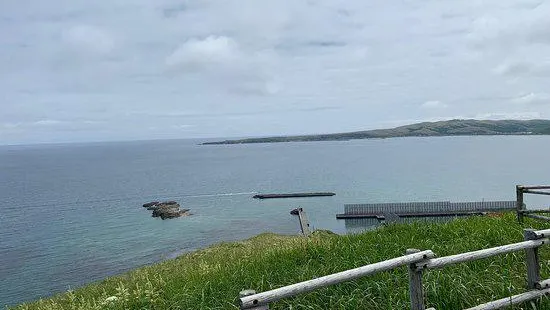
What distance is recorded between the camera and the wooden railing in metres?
4.43

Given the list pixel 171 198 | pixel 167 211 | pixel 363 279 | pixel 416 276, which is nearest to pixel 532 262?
pixel 416 276

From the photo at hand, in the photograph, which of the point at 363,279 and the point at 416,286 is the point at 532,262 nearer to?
the point at 416,286

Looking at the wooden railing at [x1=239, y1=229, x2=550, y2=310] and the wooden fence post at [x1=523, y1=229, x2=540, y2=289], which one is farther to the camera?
the wooden fence post at [x1=523, y1=229, x2=540, y2=289]

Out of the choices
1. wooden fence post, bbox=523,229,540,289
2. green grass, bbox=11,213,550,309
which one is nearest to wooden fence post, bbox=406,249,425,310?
green grass, bbox=11,213,550,309

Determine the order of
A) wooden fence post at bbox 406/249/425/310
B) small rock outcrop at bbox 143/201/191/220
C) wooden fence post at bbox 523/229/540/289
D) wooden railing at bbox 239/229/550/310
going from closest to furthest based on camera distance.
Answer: wooden railing at bbox 239/229/550/310 < wooden fence post at bbox 406/249/425/310 < wooden fence post at bbox 523/229/540/289 < small rock outcrop at bbox 143/201/191/220

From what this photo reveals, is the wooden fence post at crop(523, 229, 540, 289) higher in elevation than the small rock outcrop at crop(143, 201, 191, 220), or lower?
higher

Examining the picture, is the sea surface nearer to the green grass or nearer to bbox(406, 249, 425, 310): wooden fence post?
the green grass

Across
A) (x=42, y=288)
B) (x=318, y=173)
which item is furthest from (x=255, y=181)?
(x=42, y=288)

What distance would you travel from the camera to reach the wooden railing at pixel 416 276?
14.5 ft

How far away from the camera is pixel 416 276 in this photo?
17.5 feet

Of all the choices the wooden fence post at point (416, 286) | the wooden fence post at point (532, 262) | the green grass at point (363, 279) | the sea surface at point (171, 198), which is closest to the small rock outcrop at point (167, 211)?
the sea surface at point (171, 198)

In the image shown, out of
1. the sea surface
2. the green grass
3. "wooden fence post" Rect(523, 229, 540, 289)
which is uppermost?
"wooden fence post" Rect(523, 229, 540, 289)

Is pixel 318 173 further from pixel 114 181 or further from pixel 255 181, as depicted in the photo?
pixel 114 181

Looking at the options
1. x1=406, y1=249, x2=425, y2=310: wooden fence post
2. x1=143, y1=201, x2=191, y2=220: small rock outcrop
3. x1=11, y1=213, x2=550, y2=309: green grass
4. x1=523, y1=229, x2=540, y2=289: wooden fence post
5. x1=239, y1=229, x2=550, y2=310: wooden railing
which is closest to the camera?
x1=239, y1=229, x2=550, y2=310: wooden railing
